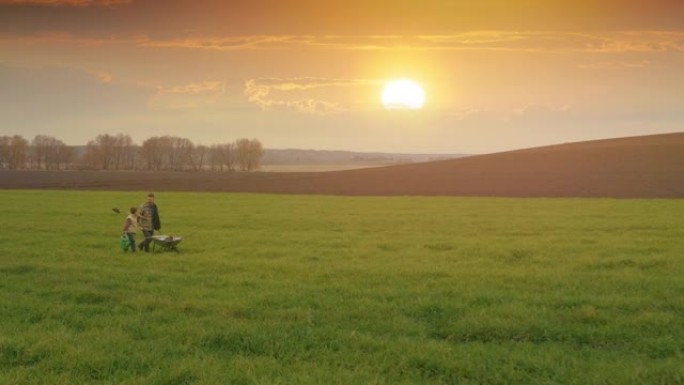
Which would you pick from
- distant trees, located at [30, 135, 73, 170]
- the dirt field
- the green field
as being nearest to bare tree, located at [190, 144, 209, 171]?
distant trees, located at [30, 135, 73, 170]

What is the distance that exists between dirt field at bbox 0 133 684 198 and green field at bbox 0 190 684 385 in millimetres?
39955

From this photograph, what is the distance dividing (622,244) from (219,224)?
703 inches

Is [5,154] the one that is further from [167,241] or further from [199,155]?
[167,241]

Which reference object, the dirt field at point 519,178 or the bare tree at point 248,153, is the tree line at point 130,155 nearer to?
the bare tree at point 248,153

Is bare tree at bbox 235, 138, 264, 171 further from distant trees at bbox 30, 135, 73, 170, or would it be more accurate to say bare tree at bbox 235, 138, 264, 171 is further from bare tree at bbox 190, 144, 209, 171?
distant trees at bbox 30, 135, 73, 170

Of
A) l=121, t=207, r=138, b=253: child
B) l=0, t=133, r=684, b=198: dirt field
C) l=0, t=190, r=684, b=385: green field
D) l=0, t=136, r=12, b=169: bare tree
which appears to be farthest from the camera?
l=0, t=136, r=12, b=169: bare tree

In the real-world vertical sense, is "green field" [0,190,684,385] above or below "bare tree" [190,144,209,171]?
below

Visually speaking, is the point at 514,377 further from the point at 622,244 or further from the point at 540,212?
the point at 540,212

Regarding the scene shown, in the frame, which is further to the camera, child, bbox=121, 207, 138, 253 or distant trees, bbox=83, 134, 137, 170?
distant trees, bbox=83, 134, 137, 170

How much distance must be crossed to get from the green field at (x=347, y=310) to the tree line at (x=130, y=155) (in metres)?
145

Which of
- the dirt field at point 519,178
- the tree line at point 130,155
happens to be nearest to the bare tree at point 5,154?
the tree line at point 130,155

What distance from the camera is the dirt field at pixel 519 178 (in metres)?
62.0

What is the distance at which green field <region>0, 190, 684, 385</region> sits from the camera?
8859 millimetres

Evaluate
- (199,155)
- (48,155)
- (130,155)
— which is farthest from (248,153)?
(48,155)
